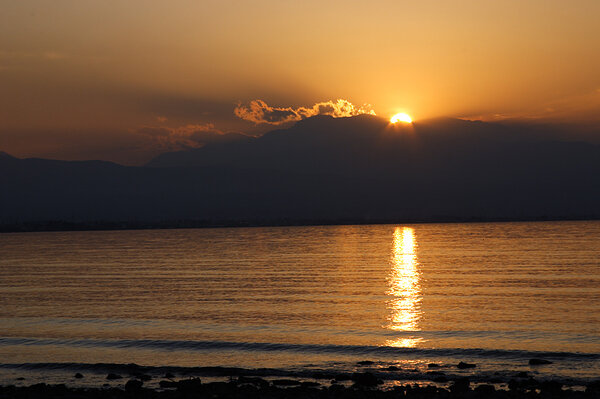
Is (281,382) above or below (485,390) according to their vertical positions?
below

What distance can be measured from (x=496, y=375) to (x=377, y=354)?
6.30 meters

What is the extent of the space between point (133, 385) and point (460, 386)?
1209cm

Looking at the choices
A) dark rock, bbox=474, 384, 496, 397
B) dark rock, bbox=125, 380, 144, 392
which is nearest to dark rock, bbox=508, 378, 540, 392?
dark rock, bbox=474, 384, 496, 397

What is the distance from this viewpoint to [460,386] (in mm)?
25594

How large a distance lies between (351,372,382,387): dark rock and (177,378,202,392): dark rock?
5985 mm

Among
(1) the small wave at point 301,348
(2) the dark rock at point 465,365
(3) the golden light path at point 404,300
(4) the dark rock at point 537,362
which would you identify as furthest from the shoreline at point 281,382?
(3) the golden light path at point 404,300

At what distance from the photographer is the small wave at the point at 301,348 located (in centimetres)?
3175

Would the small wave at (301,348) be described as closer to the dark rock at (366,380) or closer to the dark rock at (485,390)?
the dark rock at (366,380)

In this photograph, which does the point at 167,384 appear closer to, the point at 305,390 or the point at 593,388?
the point at 305,390

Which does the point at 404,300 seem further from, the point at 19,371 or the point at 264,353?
the point at 19,371

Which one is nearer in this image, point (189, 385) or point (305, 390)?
point (305, 390)

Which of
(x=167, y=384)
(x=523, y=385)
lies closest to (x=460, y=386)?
(x=523, y=385)

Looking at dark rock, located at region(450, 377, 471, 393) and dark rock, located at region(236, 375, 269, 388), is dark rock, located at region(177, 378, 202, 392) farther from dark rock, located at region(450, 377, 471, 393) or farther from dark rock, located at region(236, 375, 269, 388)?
dark rock, located at region(450, 377, 471, 393)

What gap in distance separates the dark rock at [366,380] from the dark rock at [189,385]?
5985 millimetres
